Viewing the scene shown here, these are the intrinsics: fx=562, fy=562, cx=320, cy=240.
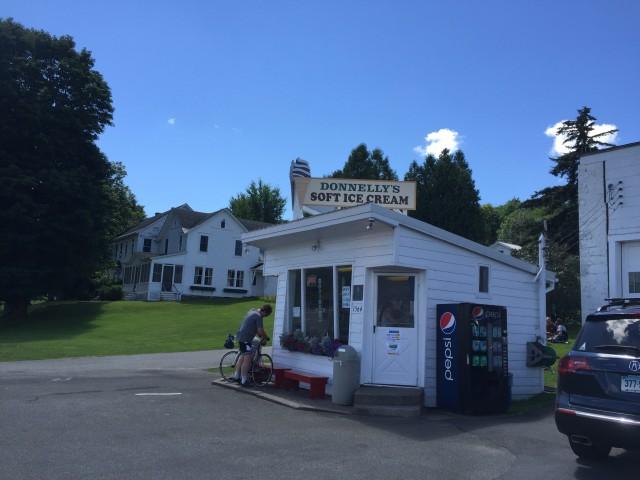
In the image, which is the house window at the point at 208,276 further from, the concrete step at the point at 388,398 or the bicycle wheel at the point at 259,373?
the concrete step at the point at 388,398

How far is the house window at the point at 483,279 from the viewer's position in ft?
38.1

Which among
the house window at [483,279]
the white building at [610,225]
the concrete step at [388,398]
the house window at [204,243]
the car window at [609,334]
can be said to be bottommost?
the concrete step at [388,398]

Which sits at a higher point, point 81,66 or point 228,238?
point 81,66

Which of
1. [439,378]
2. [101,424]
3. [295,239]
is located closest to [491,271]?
[439,378]

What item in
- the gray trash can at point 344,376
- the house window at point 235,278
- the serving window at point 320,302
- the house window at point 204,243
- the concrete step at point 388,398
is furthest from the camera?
the house window at point 235,278

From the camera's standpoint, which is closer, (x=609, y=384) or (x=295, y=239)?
(x=609, y=384)

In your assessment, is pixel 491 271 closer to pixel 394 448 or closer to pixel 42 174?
pixel 394 448

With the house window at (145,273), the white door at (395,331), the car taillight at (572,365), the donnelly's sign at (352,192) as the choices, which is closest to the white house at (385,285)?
the white door at (395,331)

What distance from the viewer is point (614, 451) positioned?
22.7 ft

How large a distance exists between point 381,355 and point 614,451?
435 cm

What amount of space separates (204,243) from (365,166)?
15.6m

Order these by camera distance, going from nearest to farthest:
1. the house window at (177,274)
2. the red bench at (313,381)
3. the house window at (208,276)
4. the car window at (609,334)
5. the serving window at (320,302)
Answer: the car window at (609,334), the red bench at (313,381), the serving window at (320,302), the house window at (177,274), the house window at (208,276)

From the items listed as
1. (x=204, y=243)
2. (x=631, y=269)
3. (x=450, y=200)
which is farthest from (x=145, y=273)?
(x=631, y=269)

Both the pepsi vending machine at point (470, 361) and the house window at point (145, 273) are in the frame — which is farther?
the house window at point (145, 273)
